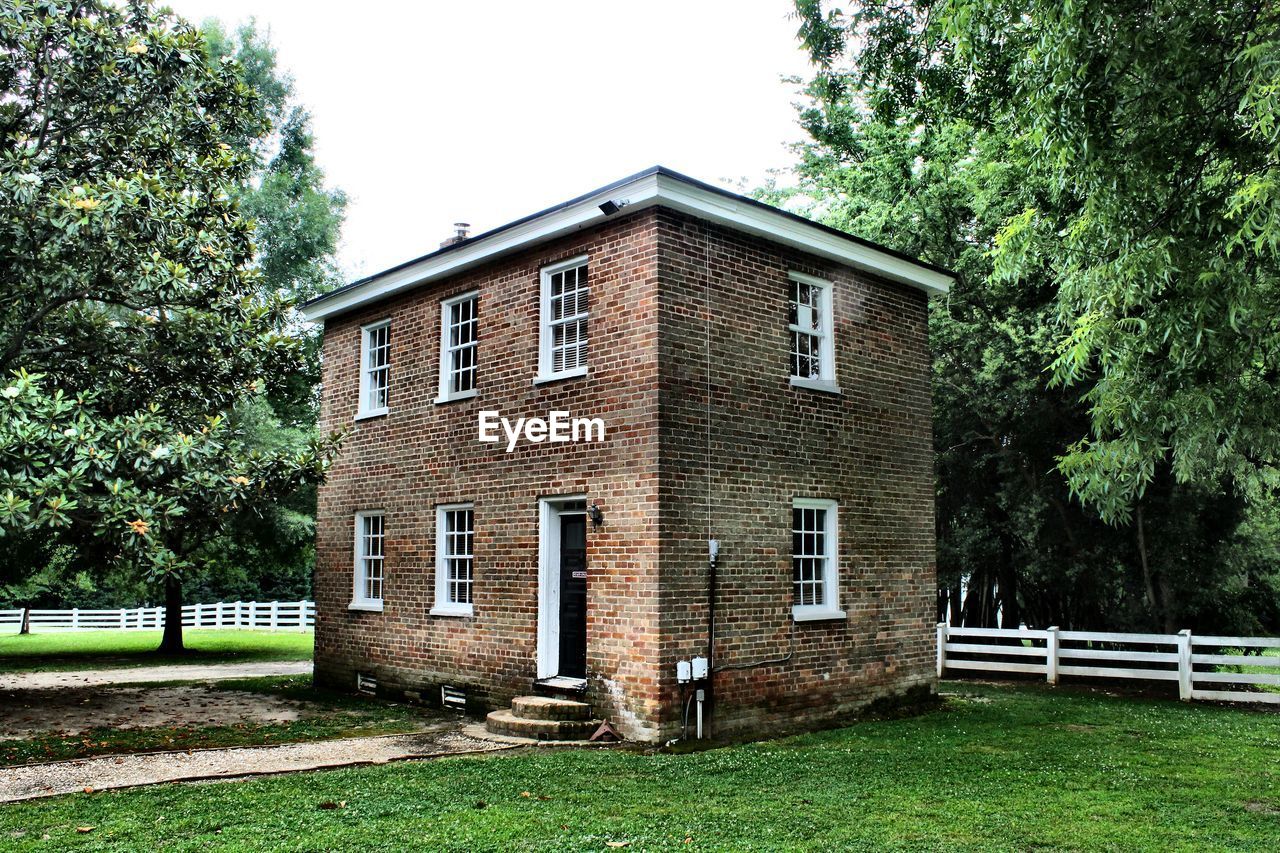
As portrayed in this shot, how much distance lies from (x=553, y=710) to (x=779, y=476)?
3676mm

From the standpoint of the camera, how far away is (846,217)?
19.3 meters

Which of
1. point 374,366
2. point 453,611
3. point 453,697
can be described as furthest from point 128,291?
point 453,697

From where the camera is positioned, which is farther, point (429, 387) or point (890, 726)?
point (429, 387)

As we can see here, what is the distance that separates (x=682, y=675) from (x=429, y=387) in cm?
573

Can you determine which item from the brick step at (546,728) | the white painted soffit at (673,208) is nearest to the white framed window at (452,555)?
the brick step at (546,728)

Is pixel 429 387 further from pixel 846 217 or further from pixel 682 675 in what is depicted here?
pixel 846 217

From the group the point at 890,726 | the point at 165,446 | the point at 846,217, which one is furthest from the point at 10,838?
the point at 846,217

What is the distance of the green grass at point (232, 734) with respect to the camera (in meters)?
10.1

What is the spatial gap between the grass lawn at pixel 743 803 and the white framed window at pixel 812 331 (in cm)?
444

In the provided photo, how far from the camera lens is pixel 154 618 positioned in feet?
120

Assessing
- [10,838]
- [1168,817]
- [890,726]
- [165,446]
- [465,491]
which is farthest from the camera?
[465,491]

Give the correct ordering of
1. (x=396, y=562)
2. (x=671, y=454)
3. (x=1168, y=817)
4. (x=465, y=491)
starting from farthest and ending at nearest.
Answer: (x=396, y=562) → (x=465, y=491) → (x=671, y=454) → (x=1168, y=817)

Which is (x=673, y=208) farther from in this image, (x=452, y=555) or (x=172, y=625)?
(x=172, y=625)

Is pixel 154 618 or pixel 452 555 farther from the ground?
pixel 452 555
